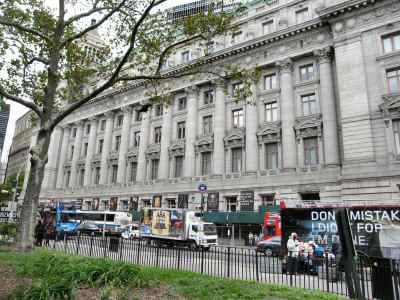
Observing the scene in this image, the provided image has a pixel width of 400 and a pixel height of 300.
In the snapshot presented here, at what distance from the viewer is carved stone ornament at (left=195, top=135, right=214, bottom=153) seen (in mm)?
40625

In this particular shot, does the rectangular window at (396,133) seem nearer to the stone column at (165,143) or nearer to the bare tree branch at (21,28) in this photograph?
the stone column at (165,143)

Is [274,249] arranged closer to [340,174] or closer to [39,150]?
[340,174]

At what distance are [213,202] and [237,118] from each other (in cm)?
1059

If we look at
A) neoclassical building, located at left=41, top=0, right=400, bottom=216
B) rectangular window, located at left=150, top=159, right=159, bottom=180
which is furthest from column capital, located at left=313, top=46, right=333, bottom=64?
rectangular window, located at left=150, top=159, right=159, bottom=180

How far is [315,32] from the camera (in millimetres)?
35031

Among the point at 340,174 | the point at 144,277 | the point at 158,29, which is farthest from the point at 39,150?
the point at 340,174

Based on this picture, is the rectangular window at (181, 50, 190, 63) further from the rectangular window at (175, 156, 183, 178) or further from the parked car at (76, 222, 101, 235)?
the parked car at (76, 222, 101, 235)

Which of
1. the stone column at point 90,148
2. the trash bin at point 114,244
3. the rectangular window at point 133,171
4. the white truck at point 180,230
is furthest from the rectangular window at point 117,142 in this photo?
the trash bin at point 114,244

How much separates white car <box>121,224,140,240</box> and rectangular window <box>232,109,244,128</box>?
A: 16.9 metres

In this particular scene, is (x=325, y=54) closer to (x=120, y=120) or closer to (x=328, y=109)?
(x=328, y=109)

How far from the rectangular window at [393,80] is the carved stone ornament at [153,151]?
2903 cm

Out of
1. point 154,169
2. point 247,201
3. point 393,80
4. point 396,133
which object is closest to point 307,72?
point 393,80

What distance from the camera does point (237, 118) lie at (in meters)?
40.0

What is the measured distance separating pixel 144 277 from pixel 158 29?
1303cm
